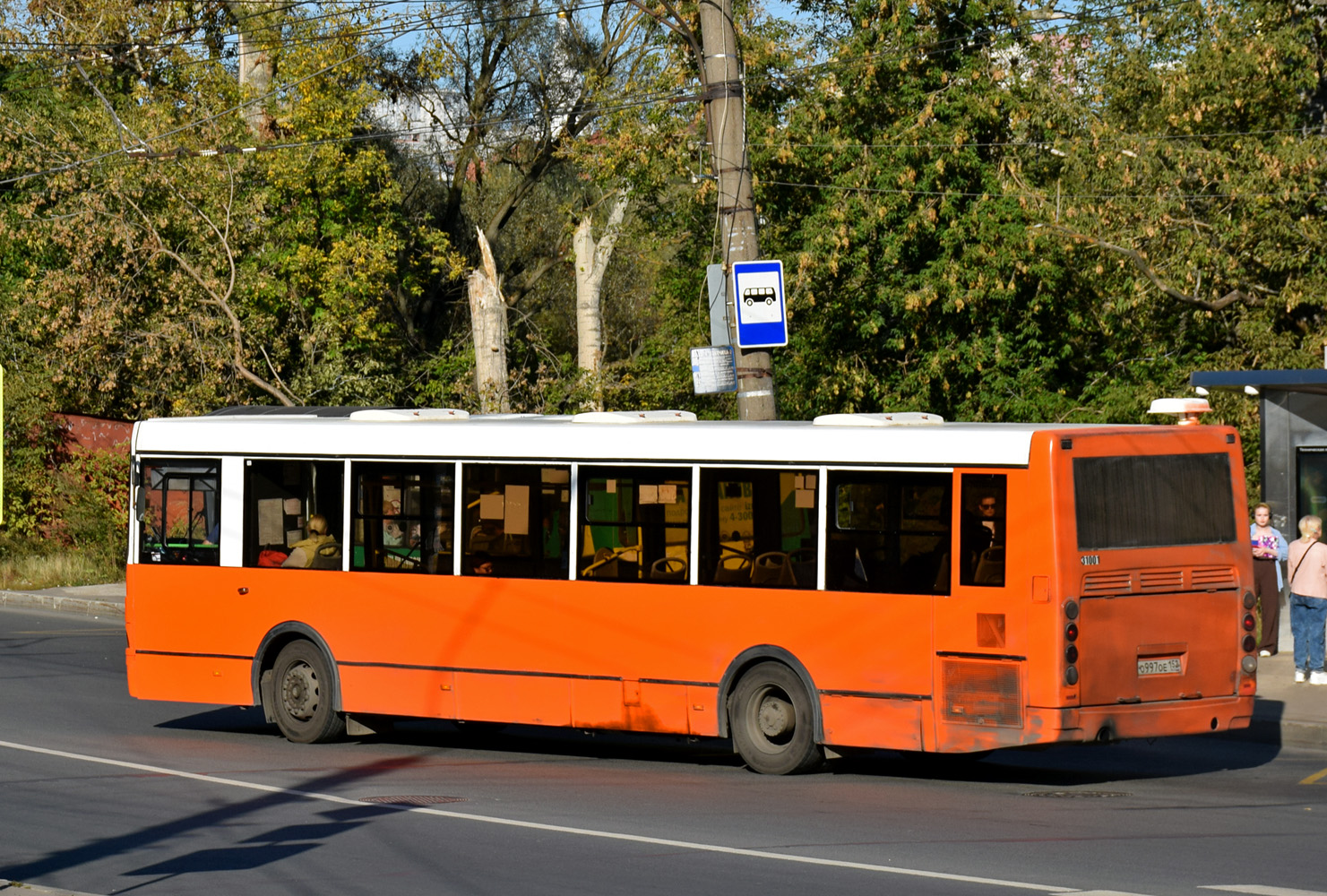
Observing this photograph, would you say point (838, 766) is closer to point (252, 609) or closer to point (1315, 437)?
point (252, 609)

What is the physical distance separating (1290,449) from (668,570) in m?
9.71

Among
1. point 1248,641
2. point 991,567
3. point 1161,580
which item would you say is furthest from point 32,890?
point 1248,641

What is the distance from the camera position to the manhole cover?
11211 mm

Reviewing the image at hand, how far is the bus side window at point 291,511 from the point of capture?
13883mm

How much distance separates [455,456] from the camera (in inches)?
526

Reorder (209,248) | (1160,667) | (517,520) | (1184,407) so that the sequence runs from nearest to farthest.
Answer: (1160,667) → (517,520) → (1184,407) → (209,248)

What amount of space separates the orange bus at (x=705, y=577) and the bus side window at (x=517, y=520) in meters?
0.02

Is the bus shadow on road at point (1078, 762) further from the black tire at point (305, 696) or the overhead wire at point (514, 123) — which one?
the overhead wire at point (514, 123)

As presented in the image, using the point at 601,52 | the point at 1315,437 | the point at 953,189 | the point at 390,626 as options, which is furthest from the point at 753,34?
the point at 390,626

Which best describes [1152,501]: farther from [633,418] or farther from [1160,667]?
[633,418]

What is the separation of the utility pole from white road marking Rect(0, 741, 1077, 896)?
251 inches

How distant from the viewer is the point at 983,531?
1117cm

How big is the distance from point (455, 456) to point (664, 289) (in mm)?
21289

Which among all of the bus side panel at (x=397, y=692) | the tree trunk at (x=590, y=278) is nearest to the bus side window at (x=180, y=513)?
the bus side panel at (x=397, y=692)
